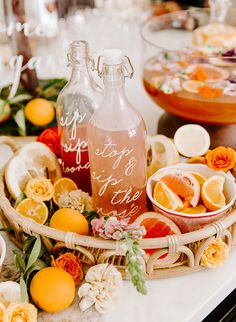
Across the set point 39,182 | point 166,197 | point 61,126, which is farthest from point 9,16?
point 166,197

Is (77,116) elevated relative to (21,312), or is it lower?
elevated

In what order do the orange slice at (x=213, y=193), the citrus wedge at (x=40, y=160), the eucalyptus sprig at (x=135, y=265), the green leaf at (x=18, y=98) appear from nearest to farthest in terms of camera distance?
the eucalyptus sprig at (x=135, y=265) → the orange slice at (x=213, y=193) → the citrus wedge at (x=40, y=160) → the green leaf at (x=18, y=98)

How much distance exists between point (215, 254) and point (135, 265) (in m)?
0.20

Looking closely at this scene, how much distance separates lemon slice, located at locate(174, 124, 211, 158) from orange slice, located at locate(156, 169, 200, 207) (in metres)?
0.11

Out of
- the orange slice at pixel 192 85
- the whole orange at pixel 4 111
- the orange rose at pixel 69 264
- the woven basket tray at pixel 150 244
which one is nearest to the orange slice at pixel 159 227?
the woven basket tray at pixel 150 244

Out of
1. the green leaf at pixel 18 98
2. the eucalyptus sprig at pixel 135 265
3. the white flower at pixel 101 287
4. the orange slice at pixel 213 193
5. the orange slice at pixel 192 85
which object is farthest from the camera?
the green leaf at pixel 18 98

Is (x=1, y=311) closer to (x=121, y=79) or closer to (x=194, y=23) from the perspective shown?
(x=121, y=79)

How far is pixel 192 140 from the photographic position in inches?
38.2

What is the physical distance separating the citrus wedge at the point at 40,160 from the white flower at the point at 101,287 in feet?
0.91

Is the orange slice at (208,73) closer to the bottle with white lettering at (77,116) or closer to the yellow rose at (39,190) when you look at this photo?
the bottle with white lettering at (77,116)

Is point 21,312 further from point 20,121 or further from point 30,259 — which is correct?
point 20,121

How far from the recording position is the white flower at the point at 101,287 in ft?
2.34

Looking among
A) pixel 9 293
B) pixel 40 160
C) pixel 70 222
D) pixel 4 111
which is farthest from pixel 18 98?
pixel 9 293

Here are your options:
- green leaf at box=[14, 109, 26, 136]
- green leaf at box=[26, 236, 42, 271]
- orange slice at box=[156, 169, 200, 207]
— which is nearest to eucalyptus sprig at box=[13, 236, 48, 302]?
green leaf at box=[26, 236, 42, 271]
